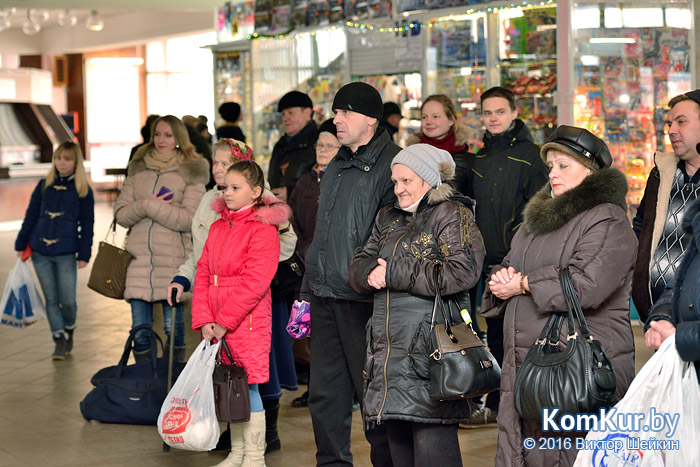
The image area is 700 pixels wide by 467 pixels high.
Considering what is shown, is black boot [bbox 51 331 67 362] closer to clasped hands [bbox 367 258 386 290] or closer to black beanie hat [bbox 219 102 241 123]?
black beanie hat [bbox 219 102 241 123]

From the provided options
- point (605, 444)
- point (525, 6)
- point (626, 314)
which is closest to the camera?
point (605, 444)

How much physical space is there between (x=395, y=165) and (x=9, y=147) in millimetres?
21345

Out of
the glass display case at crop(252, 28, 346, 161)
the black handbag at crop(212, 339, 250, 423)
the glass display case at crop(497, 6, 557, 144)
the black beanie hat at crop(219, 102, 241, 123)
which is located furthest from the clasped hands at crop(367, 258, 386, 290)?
the glass display case at crop(252, 28, 346, 161)

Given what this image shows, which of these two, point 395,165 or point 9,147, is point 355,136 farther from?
point 9,147

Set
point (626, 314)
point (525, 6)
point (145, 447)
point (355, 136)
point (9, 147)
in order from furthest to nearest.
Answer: point (9, 147), point (525, 6), point (145, 447), point (355, 136), point (626, 314)

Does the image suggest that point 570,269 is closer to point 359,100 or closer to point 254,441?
point 359,100

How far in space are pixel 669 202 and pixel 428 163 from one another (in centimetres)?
124

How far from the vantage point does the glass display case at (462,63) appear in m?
8.63

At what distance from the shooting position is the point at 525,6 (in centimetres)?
809

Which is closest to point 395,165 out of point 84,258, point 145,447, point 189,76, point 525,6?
point 145,447

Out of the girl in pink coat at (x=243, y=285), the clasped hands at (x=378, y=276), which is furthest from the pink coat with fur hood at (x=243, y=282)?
the clasped hands at (x=378, y=276)

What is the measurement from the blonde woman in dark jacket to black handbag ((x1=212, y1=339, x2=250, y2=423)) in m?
1.69

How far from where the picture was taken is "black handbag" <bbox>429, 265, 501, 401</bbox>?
11.1 feet

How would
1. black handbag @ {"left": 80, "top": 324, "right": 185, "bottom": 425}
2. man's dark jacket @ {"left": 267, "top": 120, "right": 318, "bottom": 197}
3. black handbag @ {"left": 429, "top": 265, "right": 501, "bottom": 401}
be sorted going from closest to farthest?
black handbag @ {"left": 429, "top": 265, "right": 501, "bottom": 401} < black handbag @ {"left": 80, "top": 324, "right": 185, "bottom": 425} < man's dark jacket @ {"left": 267, "top": 120, "right": 318, "bottom": 197}
